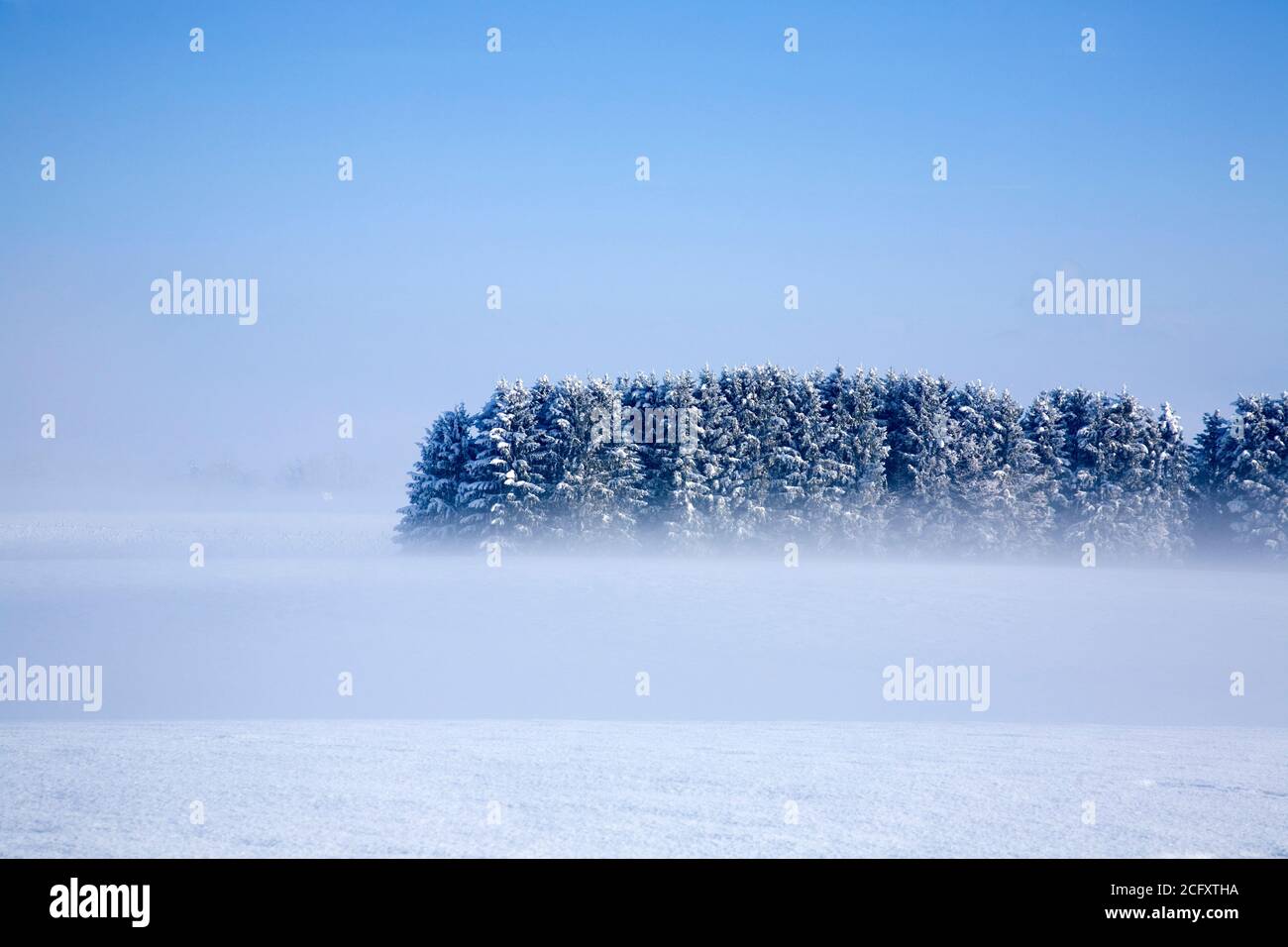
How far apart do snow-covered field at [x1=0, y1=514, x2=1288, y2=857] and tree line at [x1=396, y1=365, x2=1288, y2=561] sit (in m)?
22.5

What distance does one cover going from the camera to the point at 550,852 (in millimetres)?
5781

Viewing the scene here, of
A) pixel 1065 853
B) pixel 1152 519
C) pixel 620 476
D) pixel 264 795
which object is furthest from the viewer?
pixel 1152 519

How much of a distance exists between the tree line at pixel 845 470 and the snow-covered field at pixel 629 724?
22.5 meters

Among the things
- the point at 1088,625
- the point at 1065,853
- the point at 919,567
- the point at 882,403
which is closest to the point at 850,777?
the point at 1065,853

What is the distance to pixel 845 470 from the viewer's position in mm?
Answer: 53375

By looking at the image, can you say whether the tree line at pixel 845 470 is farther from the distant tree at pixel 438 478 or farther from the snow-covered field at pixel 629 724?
the snow-covered field at pixel 629 724

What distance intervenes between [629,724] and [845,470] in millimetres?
44887

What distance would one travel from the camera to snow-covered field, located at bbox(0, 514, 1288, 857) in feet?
20.5

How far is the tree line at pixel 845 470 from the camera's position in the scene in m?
50.2
